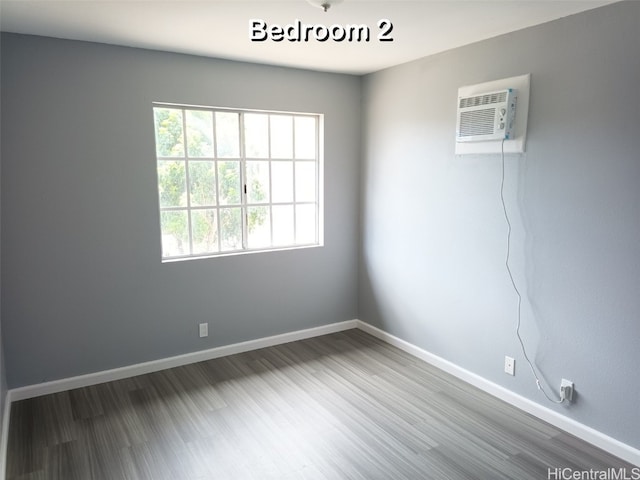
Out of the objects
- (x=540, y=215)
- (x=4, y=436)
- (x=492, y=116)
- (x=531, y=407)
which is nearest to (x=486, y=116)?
(x=492, y=116)

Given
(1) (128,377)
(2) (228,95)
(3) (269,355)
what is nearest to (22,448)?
(1) (128,377)

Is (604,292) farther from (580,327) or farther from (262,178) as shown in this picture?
(262,178)

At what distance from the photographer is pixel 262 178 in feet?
12.1

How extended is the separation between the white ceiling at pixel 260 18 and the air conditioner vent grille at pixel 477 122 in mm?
470

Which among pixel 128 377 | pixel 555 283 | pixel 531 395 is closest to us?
pixel 555 283

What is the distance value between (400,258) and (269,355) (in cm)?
137

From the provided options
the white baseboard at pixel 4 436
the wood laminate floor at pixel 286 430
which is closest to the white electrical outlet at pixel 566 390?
the wood laminate floor at pixel 286 430

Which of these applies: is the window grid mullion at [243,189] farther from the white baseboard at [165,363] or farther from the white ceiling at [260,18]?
the white baseboard at [165,363]

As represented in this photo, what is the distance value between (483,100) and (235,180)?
1.94 metres

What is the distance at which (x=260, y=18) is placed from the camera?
2.40m

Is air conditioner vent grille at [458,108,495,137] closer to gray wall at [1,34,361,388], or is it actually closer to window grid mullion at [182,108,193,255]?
gray wall at [1,34,361,388]

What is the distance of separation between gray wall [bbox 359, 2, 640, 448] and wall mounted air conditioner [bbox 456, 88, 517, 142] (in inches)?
4.6

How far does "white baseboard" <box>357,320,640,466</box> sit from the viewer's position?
2.31 meters

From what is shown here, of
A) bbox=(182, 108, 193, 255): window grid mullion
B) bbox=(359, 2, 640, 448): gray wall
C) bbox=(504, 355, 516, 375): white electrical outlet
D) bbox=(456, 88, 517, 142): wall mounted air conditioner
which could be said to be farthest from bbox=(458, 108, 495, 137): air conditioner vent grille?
bbox=(182, 108, 193, 255): window grid mullion
